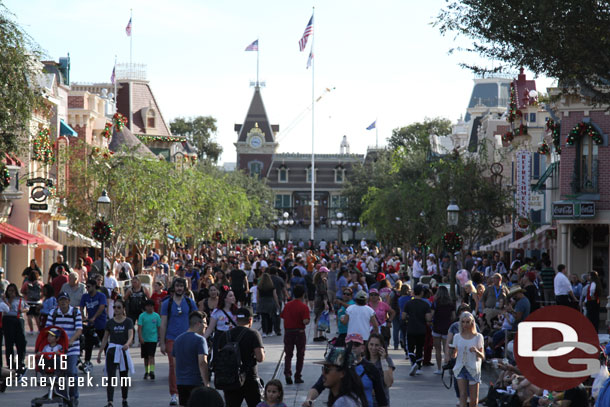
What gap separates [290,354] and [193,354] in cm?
432

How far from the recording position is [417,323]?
57.1 feet

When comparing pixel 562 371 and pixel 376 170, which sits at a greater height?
pixel 376 170

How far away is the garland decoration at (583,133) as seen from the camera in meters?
29.6

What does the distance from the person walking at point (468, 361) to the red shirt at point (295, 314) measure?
335cm

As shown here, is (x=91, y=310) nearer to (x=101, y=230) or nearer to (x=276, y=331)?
(x=276, y=331)

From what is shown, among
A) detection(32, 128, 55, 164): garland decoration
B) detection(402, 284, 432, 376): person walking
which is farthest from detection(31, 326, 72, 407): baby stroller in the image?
detection(32, 128, 55, 164): garland decoration

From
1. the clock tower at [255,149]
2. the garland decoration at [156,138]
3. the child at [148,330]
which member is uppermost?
the clock tower at [255,149]

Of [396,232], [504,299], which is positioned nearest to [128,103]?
[396,232]

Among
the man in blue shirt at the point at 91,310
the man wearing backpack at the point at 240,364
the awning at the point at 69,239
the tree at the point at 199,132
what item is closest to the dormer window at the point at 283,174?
the tree at the point at 199,132

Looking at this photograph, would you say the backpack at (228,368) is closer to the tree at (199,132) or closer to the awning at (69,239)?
the awning at (69,239)

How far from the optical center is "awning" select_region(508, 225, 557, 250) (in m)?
35.5

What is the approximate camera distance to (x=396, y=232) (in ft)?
162

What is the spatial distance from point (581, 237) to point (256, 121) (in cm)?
9203

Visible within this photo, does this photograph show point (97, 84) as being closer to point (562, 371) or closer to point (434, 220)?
point (434, 220)
